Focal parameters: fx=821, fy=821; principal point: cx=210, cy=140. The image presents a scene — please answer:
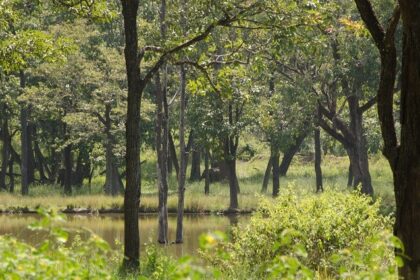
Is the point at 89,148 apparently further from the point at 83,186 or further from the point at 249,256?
the point at 249,256

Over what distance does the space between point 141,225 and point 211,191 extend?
17.4 meters

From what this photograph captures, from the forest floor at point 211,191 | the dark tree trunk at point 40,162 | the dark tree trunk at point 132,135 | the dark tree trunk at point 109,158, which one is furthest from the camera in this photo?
the dark tree trunk at point 40,162

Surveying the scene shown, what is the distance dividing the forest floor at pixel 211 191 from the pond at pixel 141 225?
1.56m

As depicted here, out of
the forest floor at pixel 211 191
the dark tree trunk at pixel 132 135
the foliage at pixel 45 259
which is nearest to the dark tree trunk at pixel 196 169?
the forest floor at pixel 211 191

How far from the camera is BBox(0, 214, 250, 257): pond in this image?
28.9 m

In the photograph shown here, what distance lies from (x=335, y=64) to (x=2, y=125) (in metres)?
26.6

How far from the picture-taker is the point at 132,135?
514 inches

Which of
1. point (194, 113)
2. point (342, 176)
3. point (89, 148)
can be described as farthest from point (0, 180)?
point (342, 176)

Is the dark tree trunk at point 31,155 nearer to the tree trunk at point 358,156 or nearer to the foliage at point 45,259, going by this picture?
the tree trunk at point 358,156

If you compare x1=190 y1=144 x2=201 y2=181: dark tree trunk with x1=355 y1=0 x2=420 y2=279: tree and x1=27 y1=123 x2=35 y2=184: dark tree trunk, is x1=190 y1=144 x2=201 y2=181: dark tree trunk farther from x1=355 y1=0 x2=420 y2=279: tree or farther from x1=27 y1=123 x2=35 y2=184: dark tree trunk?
x1=355 y1=0 x2=420 y2=279: tree

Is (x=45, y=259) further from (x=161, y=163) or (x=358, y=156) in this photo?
(x=358, y=156)

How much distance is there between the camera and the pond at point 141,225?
28.9 meters

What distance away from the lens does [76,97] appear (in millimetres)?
46125

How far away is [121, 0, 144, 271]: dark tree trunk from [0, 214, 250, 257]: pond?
508 inches
